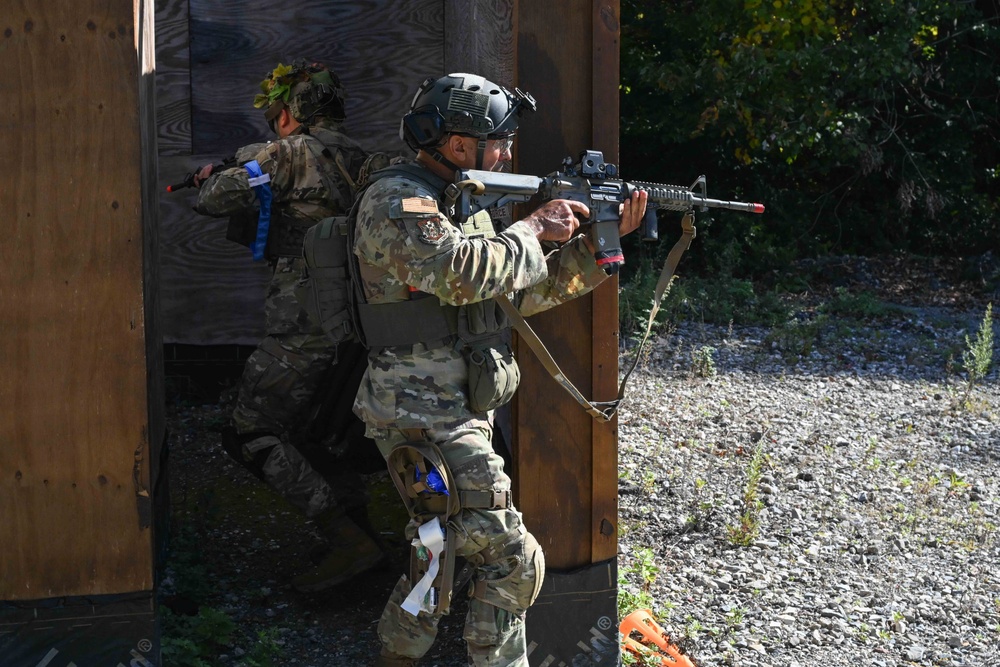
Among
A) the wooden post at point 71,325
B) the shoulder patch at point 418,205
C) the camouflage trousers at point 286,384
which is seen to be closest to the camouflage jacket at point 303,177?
the camouflage trousers at point 286,384

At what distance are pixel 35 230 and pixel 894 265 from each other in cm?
1111

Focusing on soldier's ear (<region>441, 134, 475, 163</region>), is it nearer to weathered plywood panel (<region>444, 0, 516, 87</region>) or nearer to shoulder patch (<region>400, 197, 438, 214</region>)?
shoulder patch (<region>400, 197, 438, 214</region>)

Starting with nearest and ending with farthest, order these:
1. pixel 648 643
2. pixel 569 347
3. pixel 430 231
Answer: pixel 430 231
pixel 569 347
pixel 648 643

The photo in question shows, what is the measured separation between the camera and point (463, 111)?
346cm

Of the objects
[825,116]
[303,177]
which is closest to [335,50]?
[303,177]

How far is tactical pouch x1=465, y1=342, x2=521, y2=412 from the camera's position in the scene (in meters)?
3.55

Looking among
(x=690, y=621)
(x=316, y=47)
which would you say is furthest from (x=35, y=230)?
(x=316, y=47)

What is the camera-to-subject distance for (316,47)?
6895 mm

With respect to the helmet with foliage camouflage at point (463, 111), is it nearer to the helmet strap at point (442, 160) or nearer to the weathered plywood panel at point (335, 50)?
the helmet strap at point (442, 160)

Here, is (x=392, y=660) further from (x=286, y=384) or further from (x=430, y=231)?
(x=286, y=384)

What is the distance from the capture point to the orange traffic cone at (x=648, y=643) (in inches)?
162

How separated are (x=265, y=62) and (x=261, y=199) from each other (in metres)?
2.16

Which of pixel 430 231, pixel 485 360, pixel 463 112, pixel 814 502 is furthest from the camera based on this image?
pixel 814 502

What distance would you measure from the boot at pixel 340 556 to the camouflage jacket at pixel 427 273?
1259 millimetres
